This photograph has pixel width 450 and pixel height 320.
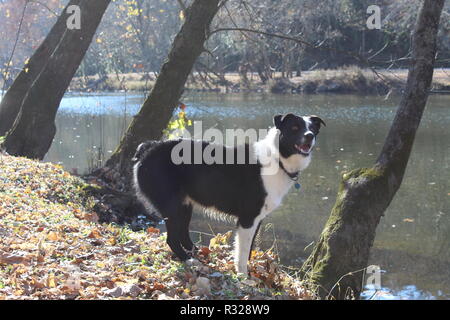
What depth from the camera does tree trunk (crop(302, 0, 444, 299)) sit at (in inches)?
238

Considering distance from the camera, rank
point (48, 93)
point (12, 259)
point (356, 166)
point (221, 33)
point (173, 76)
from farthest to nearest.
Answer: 1. point (221, 33)
2. point (356, 166)
3. point (48, 93)
4. point (173, 76)
5. point (12, 259)

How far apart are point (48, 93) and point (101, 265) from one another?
721 cm

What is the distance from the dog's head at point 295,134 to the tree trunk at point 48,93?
722 cm

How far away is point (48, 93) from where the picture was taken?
37.7 ft

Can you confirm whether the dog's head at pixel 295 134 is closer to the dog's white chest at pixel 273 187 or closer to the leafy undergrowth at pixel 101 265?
the dog's white chest at pixel 273 187

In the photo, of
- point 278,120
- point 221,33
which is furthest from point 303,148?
point 221,33

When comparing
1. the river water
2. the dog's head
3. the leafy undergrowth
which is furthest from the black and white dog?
the river water

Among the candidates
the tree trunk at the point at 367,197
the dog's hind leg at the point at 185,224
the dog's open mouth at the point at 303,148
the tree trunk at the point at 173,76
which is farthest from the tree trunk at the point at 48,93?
the dog's open mouth at the point at 303,148

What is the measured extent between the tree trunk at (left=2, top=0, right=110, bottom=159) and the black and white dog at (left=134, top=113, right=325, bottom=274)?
→ 6072mm

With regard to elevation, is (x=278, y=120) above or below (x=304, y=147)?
above

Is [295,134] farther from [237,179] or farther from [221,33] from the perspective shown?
[221,33]

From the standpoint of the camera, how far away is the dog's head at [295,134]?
5727 millimetres

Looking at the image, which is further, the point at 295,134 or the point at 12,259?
the point at 295,134

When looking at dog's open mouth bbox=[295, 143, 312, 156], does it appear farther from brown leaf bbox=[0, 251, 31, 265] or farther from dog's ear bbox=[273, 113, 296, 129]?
brown leaf bbox=[0, 251, 31, 265]
